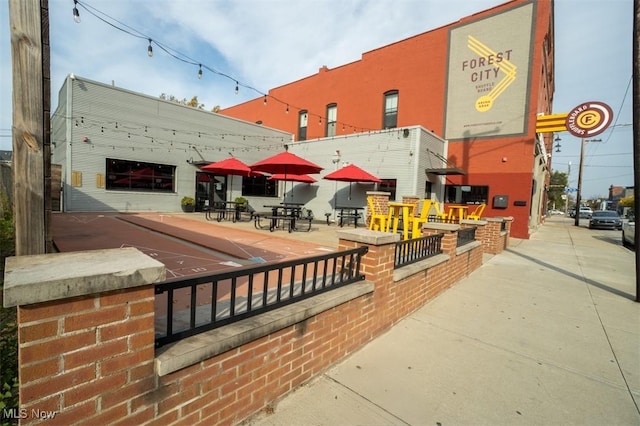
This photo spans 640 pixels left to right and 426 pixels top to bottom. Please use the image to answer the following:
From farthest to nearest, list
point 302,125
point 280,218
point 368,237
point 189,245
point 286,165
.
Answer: point 302,125 → point 286,165 → point 280,218 → point 189,245 → point 368,237

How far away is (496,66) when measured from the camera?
45.5 feet

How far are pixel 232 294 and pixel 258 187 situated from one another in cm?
1619

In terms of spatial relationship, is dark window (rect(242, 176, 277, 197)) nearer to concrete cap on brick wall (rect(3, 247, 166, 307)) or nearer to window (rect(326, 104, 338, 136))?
window (rect(326, 104, 338, 136))

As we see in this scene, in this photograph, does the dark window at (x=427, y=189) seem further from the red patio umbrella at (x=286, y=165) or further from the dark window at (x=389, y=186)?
the red patio umbrella at (x=286, y=165)

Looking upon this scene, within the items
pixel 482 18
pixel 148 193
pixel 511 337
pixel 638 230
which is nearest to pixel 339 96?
pixel 482 18

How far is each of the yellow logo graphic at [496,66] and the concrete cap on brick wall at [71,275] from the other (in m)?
16.3

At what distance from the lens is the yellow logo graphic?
534 inches

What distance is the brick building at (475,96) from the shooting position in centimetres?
1312

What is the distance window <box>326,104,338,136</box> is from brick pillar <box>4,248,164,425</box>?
19.6 m

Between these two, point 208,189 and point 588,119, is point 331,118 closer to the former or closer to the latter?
point 208,189

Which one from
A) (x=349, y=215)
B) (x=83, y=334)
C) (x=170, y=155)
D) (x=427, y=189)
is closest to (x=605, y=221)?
(x=427, y=189)

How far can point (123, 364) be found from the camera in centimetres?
144

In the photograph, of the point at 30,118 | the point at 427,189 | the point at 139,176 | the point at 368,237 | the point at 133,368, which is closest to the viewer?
the point at 133,368

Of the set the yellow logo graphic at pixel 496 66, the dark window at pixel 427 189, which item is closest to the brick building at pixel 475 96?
the yellow logo graphic at pixel 496 66
